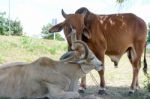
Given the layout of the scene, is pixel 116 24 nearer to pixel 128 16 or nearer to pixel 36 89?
pixel 128 16

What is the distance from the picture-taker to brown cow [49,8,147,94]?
1016cm

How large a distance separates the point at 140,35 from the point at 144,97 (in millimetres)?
1792

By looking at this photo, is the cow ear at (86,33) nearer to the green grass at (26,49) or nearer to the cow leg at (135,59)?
the cow leg at (135,59)

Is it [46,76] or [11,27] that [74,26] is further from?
[11,27]

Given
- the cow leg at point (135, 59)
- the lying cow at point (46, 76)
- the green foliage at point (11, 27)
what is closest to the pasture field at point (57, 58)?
the cow leg at point (135, 59)

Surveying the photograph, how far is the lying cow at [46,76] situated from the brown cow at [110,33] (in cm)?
144

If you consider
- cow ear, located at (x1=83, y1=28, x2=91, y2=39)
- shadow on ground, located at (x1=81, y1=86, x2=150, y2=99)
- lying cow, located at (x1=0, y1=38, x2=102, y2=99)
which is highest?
cow ear, located at (x1=83, y1=28, x2=91, y2=39)

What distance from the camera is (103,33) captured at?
35.8ft

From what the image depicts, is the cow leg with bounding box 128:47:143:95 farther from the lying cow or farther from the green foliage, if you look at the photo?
the green foliage

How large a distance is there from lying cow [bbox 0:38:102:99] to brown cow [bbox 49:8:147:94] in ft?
4.73

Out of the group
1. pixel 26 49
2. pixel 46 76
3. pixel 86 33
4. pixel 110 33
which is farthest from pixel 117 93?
pixel 26 49

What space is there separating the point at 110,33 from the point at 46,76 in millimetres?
3241

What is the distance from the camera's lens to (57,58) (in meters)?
20.2

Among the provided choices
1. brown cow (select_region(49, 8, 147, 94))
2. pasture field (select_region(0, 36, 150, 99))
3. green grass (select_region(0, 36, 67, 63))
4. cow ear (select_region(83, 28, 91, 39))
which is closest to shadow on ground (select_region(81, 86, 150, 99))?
pasture field (select_region(0, 36, 150, 99))
